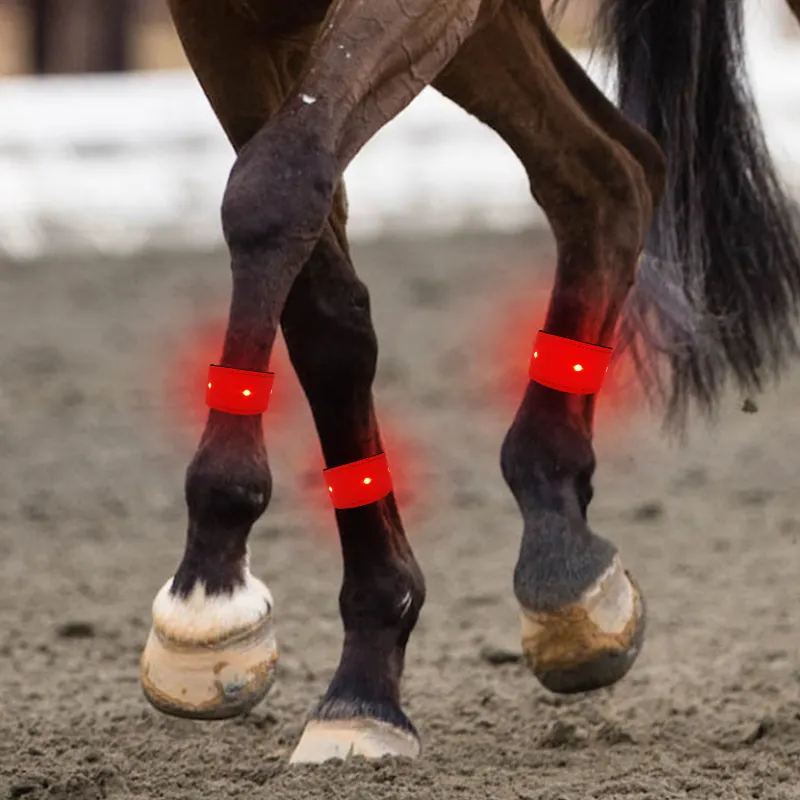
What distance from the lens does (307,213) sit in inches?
115

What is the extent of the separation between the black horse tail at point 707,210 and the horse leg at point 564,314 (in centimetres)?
30

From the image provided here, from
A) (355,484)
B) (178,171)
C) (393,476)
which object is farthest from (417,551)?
(178,171)

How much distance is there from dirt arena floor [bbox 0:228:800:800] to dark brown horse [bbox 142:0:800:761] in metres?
0.22

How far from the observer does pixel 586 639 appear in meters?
3.38

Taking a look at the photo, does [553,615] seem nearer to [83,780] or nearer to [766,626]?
[83,780]

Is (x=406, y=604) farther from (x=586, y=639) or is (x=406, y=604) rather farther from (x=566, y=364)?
(x=566, y=364)

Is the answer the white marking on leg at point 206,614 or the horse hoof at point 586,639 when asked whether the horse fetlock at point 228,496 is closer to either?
the white marking on leg at point 206,614

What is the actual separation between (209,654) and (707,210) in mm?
1685

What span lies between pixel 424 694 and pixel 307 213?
1.69m

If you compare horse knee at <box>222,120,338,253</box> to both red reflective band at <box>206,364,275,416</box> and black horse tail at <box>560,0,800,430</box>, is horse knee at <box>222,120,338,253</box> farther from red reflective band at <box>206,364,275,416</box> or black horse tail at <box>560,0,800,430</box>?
black horse tail at <box>560,0,800,430</box>

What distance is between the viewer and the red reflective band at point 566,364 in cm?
364

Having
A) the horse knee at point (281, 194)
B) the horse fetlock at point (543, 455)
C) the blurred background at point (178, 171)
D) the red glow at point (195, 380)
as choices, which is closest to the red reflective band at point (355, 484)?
the horse fetlock at point (543, 455)

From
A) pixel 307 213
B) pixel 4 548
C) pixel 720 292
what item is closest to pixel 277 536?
pixel 4 548

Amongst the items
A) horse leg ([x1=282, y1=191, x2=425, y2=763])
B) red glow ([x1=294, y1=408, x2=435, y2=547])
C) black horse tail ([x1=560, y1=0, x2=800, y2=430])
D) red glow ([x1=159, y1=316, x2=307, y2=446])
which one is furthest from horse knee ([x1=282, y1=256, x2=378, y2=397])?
red glow ([x1=159, y1=316, x2=307, y2=446])
